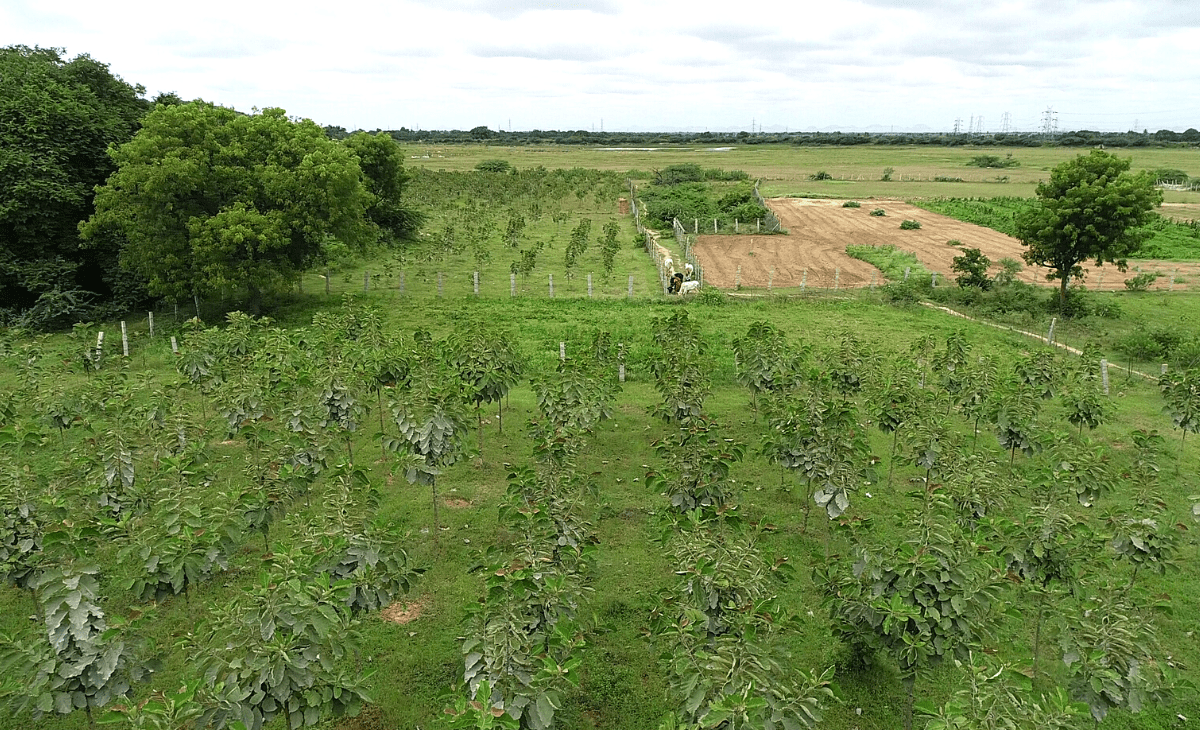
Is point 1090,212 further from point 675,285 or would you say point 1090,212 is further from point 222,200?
point 222,200

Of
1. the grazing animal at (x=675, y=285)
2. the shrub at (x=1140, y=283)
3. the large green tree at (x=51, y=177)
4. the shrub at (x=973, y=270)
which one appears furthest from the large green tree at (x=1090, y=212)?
the large green tree at (x=51, y=177)

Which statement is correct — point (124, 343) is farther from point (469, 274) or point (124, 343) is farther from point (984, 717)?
point (984, 717)

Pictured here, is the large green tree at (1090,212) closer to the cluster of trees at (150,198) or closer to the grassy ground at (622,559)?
the grassy ground at (622,559)

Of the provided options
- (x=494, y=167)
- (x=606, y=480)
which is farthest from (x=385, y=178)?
(x=494, y=167)

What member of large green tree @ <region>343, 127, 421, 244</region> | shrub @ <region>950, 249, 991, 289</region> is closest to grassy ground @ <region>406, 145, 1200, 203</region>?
large green tree @ <region>343, 127, 421, 244</region>

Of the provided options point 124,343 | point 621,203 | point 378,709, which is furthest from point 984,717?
point 621,203
